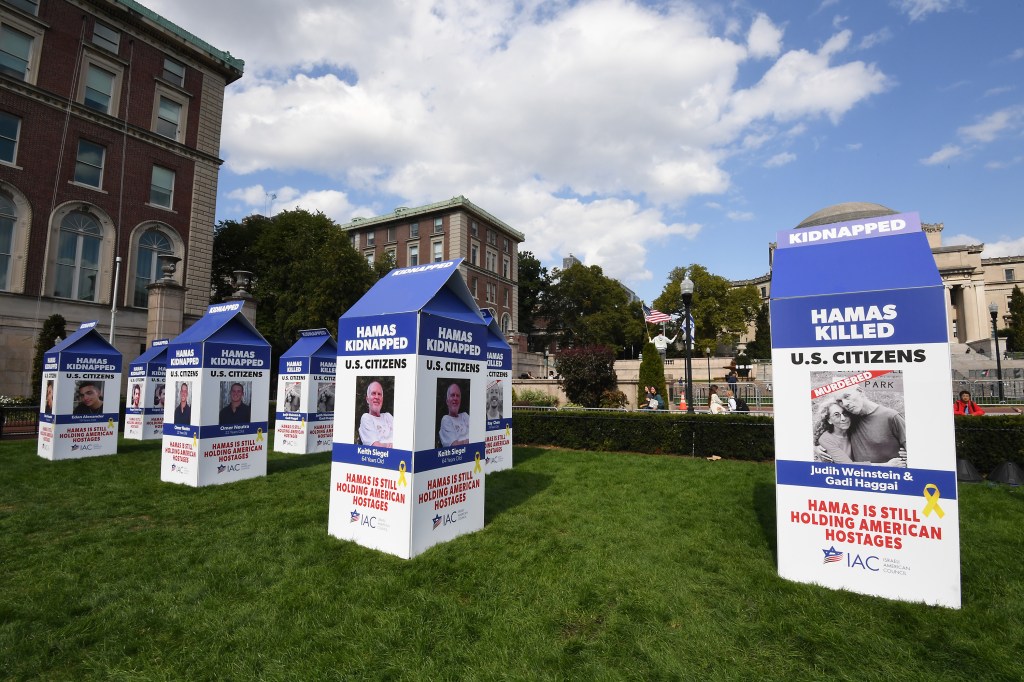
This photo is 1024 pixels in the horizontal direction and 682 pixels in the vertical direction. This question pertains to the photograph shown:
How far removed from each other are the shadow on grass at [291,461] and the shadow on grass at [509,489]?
481 cm

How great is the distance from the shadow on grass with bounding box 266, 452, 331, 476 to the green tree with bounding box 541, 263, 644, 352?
45968 millimetres

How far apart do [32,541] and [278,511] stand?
289 centimetres

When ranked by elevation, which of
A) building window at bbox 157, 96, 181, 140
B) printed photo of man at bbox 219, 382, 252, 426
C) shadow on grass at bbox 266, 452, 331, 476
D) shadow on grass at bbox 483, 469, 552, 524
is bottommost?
shadow on grass at bbox 266, 452, 331, 476

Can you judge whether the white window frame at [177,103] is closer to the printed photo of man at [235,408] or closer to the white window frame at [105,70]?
the white window frame at [105,70]

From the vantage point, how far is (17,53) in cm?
2422

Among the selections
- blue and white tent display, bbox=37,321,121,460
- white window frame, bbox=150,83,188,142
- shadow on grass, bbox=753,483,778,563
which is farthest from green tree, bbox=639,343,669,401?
white window frame, bbox=150,83,188,142

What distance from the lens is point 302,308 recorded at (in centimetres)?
3456

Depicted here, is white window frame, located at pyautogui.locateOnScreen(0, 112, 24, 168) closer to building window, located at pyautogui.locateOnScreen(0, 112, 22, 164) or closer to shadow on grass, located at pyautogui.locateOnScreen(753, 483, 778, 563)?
building window, located at pyautogui.locateOnScreen(0, 112, 22, 164)

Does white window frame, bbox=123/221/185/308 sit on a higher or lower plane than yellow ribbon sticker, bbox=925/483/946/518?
higher

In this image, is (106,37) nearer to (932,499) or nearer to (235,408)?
(235,408)

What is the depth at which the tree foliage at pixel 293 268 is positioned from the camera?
112 ft

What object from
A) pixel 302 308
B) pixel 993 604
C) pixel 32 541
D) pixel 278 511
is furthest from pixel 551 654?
pixel 302 308

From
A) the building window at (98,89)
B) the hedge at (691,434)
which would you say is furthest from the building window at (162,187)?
the hedge at (691,434)

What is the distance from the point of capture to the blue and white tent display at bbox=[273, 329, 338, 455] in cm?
1461
